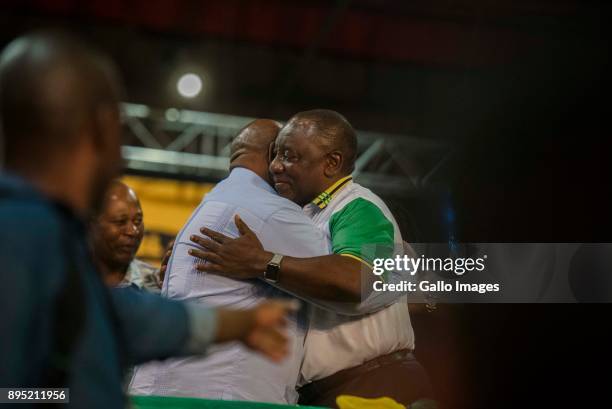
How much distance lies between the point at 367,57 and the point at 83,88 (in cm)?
668

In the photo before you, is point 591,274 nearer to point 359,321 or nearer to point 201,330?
point 359,321

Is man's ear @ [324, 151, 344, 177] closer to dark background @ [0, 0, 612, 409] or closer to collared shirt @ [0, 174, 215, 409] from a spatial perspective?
collared shirt @ [0, 174, 215, 409]

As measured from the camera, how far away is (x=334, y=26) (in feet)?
23.4

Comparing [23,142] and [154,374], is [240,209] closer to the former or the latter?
[154,374]

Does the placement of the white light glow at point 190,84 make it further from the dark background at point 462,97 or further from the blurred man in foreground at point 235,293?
the blurred man in foreground at point 235,293

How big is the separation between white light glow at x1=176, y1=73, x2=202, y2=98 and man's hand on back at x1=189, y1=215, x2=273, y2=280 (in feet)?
15.8

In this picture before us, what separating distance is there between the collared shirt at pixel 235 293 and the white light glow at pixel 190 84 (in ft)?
15.1

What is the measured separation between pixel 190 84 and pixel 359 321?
193 inches

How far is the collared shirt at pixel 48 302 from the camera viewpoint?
37.4 inches

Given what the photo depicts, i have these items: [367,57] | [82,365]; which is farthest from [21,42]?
[367,57]

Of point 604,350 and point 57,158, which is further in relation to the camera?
point 604,350

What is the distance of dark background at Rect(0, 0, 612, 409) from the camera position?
5434 mm

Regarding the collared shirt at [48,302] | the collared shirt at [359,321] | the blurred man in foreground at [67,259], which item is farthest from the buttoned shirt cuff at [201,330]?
the collared shirt at [359,321]

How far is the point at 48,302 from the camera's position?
38.2 inches
